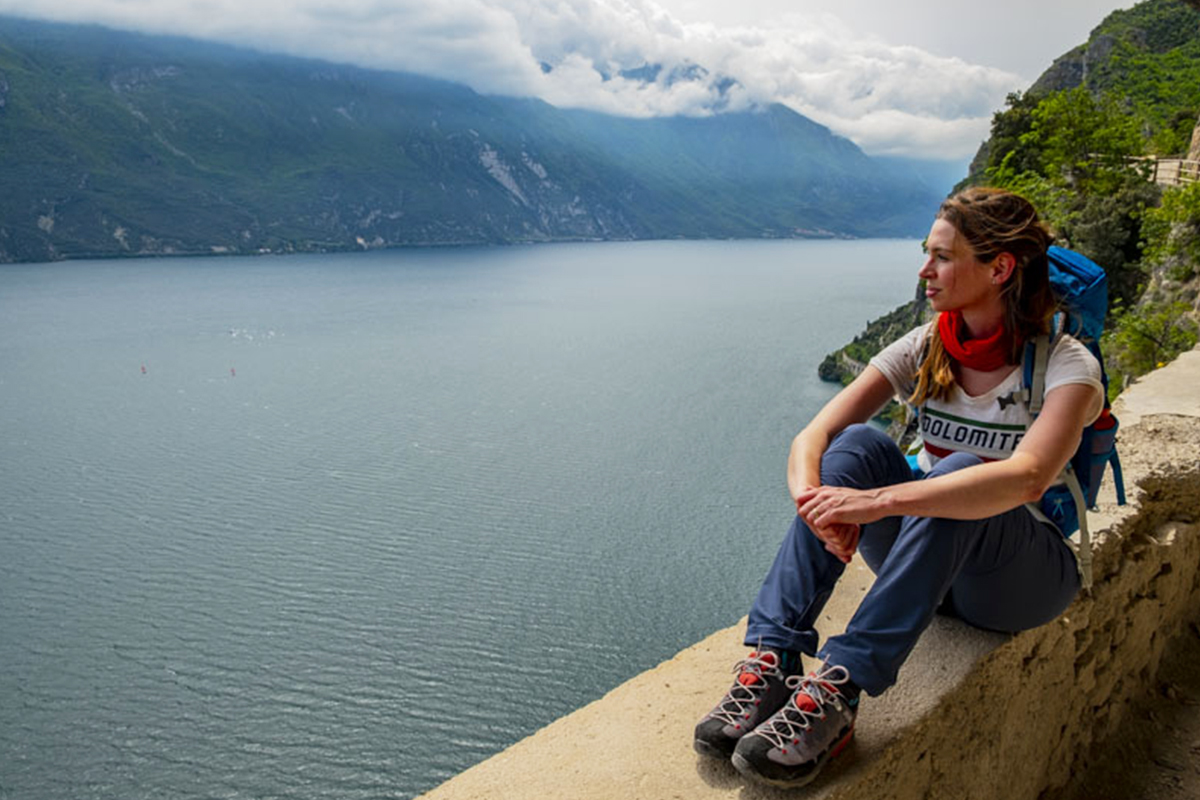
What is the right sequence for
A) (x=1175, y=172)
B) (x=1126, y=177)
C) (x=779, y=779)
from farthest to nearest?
(x=1126, y=177) → (x=1175, y=172) → (x=779, y=779)

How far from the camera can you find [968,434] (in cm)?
254

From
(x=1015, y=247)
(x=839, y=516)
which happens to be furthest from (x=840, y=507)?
(x=1015, y=247)

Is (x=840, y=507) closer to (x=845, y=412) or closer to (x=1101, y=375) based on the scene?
(x=845, y=412)

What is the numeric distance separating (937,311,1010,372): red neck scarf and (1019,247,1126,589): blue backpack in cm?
7

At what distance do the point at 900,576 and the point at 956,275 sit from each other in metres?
0.95

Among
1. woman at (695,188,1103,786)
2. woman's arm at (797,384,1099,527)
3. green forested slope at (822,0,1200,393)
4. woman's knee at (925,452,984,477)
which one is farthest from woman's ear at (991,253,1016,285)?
green forested slope at (822,0,1200,393)

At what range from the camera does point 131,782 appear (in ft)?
68.9

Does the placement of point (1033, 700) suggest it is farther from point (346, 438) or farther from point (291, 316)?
point (291, 316)

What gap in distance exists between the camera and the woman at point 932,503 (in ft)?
6.89

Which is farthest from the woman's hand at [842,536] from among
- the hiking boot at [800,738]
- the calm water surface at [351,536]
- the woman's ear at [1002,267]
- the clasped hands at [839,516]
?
the calm water surface at [351,536]

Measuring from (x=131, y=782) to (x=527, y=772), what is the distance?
2339 cm

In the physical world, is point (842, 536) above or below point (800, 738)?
above

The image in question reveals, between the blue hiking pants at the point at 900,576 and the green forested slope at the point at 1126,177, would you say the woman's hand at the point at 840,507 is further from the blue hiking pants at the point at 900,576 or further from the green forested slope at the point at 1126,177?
the green forested slope at the point at 1126,177

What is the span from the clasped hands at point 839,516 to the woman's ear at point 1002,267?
0.77 m
